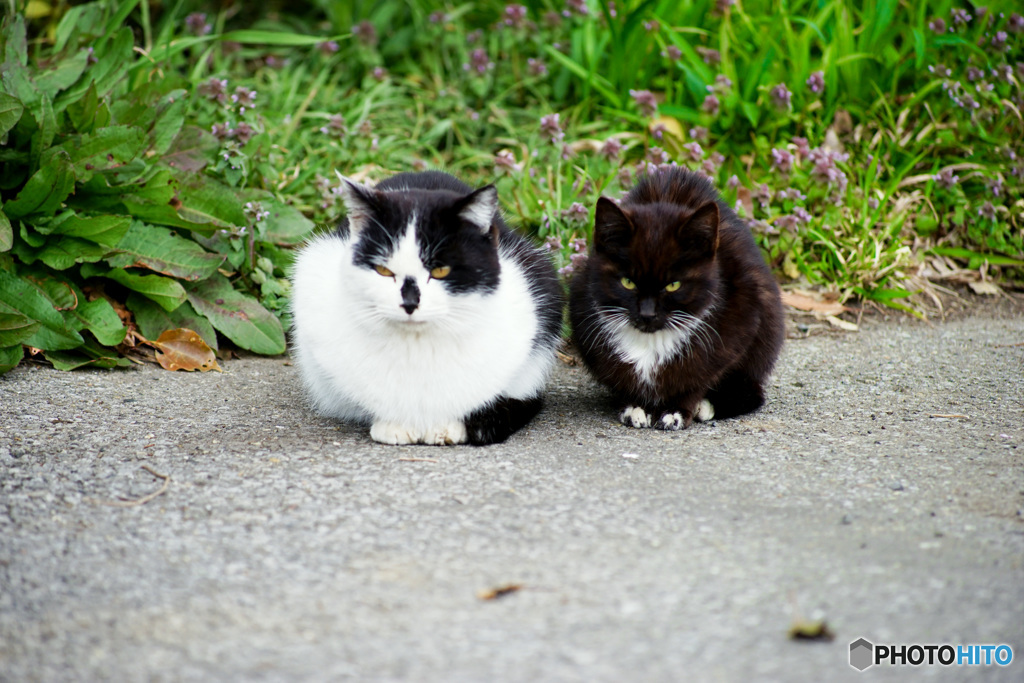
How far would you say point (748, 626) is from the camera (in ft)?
5.77

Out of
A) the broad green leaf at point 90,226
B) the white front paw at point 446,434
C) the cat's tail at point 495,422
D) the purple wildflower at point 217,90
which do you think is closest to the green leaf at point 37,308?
the broad green leaf at point 90,226

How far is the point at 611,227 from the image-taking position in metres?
3.06

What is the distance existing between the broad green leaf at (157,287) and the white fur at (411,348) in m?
1.11

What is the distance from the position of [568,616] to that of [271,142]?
Result: 3761 millimetres

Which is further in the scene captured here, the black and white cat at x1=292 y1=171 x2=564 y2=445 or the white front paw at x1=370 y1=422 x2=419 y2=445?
the white front paw at x1=370 y1=422 x2=419 y2=445

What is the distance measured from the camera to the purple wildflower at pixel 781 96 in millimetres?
4793

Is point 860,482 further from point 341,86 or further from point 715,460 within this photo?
point 341,86

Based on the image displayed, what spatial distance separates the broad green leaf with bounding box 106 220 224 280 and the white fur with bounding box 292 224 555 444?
44.0 inches

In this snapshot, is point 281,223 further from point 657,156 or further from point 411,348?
point 657,156

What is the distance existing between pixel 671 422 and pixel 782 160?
2104mm

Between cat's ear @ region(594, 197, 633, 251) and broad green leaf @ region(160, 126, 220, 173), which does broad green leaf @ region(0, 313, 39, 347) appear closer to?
broad green leaf @ region(160, 126, 220, 173)

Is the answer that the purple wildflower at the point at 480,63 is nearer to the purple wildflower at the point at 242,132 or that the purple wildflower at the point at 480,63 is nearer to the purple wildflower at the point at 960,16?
the purple wildflower at the point at 242,132

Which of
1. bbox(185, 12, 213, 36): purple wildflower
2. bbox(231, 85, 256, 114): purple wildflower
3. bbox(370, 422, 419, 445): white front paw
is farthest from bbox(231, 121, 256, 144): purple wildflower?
bbox(370, 422, 419, 445): white front paw

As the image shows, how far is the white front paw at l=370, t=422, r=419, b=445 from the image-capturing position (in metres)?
2.92
